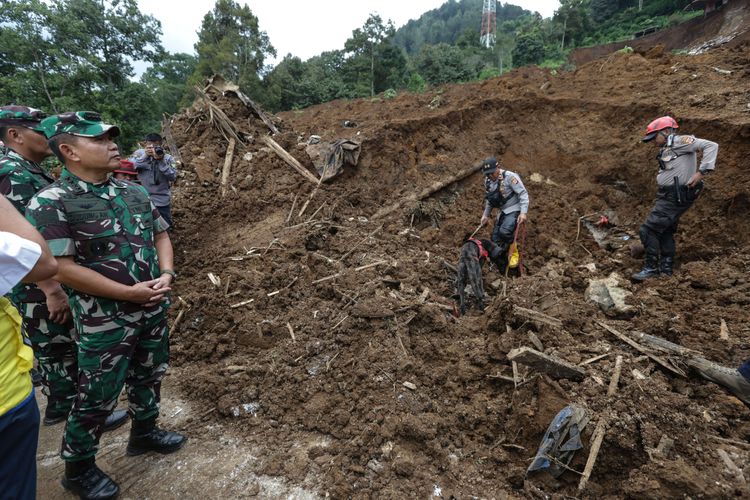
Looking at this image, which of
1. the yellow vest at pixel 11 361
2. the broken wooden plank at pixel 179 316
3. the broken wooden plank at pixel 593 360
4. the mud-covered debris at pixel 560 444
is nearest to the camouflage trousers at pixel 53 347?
the yellow vest at pixel 11 361

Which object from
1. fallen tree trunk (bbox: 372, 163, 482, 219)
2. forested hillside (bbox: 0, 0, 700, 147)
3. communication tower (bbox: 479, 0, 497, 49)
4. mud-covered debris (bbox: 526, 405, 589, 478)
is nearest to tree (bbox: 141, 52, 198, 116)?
forested hillside (bbox: 0, 0, 700, 147)

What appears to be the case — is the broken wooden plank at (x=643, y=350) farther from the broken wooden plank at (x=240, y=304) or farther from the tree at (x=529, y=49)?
the tree at (x=529, y=49)

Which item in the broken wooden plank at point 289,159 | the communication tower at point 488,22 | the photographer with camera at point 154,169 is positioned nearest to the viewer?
the photographer with camera at point 154,169

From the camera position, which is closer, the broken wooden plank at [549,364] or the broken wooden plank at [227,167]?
the broken wooden plank at [549,364]

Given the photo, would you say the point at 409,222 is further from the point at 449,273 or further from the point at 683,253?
the point at 683,253

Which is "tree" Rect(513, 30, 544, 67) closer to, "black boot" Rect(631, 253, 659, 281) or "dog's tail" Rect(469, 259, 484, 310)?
"black boot" Rect(631, 253, 659, 281)

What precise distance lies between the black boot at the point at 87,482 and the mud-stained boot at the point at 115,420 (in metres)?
0.70

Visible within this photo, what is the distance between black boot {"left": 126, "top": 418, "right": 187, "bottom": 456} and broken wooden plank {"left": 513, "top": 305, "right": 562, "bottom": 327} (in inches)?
127

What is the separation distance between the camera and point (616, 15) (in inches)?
1230

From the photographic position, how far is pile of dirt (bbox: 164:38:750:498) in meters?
2.49

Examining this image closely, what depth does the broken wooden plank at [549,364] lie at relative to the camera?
2896 mm

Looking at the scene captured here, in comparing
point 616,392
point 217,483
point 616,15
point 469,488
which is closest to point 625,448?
point 616,392

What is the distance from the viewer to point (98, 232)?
2.12 metres

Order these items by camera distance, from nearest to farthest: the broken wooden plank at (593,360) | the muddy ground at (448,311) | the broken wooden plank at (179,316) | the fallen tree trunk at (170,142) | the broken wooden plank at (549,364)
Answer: the muddy ground at (448,311)
the broken wooden plank at (549,364)
the broken wooden plank at (593,360)
the broken wooden plank at (179,316)
the fallen tree trunk at (170,142)
